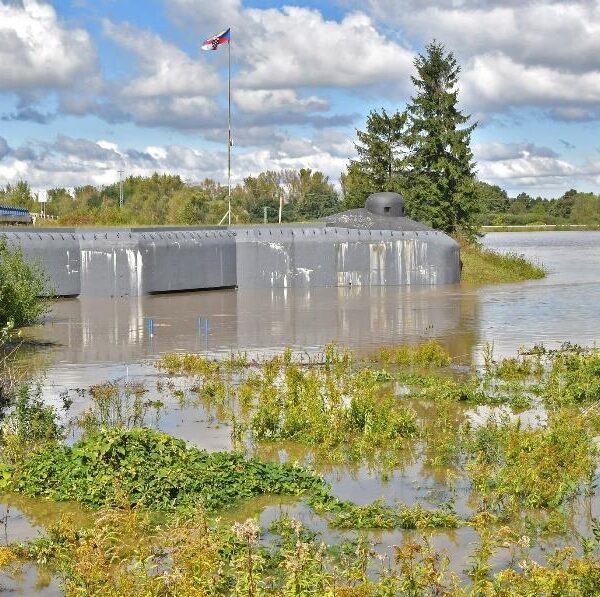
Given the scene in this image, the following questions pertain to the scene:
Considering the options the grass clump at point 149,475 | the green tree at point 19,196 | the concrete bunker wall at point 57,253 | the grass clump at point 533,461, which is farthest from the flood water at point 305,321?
the green tree at point 19,196

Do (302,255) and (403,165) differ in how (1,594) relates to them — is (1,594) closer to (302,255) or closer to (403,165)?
(302,255)

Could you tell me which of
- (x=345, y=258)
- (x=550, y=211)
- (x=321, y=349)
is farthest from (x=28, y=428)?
(x=550, y=211)

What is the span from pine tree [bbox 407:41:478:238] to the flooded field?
6.79 meters

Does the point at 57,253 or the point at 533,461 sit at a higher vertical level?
the point at 57,253

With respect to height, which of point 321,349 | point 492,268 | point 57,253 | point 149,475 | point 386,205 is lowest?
point 149,475

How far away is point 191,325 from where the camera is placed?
24.3m

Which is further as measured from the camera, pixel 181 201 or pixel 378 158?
pixel 181 201

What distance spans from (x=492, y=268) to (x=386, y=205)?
5.36 meters

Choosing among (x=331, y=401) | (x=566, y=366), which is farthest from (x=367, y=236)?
(x=331, y=401)

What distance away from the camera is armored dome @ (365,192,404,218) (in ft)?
125

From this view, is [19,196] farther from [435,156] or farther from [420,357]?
[420,357]

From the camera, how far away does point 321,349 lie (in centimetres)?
1944

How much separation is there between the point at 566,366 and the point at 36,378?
8540 millimetres

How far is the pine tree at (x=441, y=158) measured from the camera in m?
44.9
